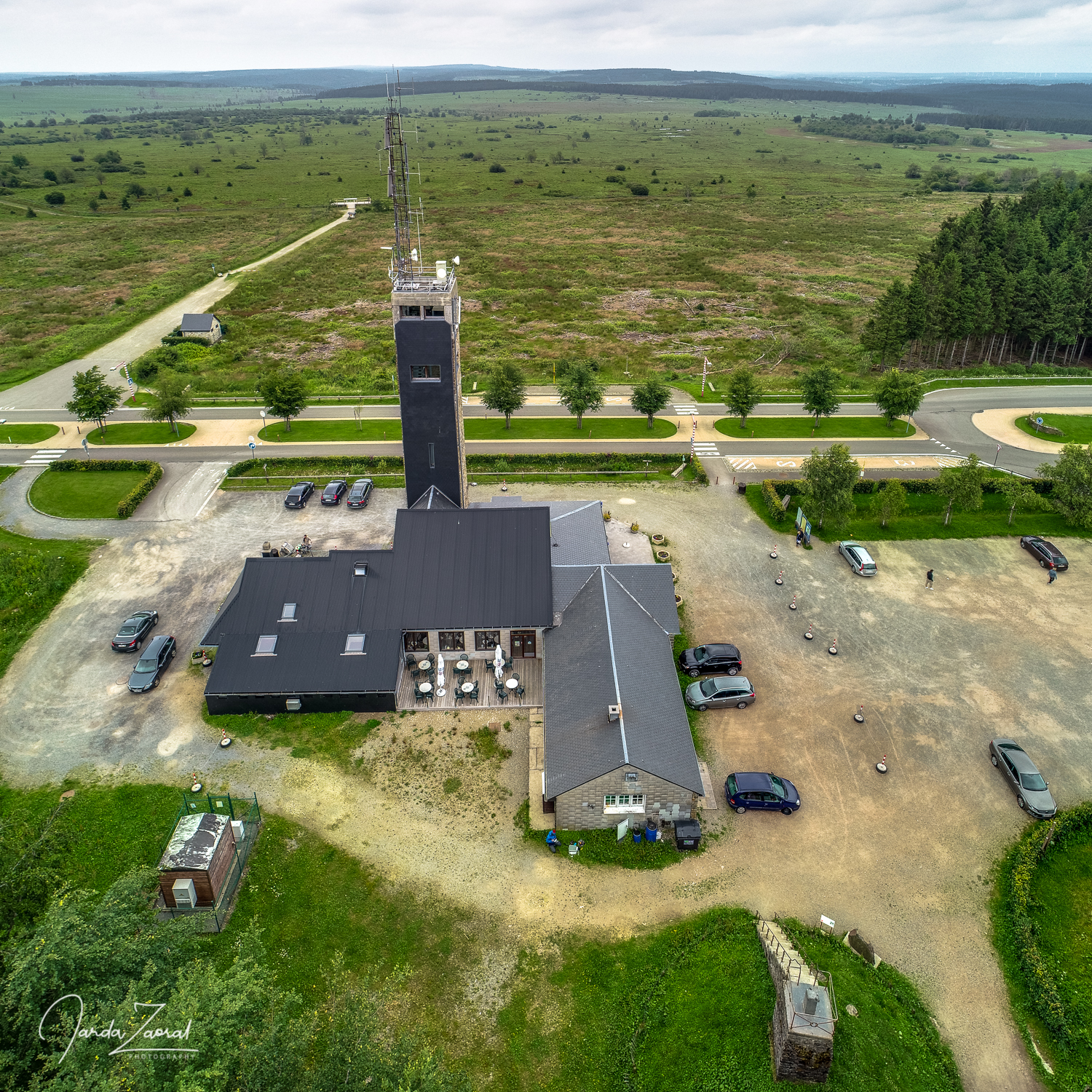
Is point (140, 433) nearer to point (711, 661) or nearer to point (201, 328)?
point (201, 328)

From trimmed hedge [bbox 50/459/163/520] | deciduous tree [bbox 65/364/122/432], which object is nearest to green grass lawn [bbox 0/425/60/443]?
deciduous tree [bbox 65/364/122/432]

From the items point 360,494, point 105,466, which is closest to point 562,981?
point 360,494

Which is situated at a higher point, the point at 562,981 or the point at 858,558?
the point at 858,558

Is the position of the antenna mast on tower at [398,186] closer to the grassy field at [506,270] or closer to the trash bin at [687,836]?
the trash bin at [687,836]

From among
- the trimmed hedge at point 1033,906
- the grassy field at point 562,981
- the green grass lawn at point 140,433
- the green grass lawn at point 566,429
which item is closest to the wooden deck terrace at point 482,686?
the grassy field at point 562,981

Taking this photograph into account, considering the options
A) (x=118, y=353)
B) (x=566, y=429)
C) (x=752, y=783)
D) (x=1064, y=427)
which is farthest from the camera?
(x=118, y=353)
